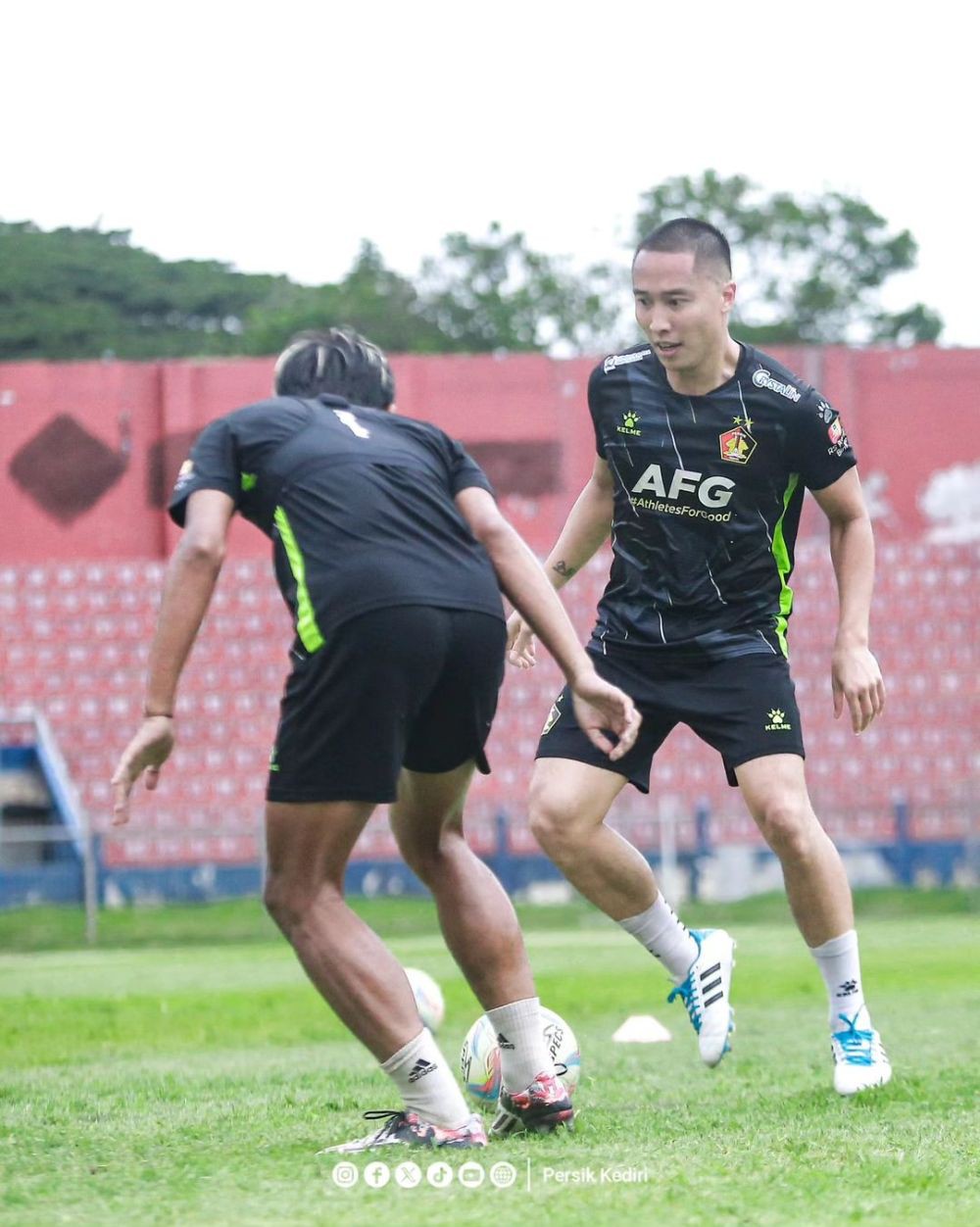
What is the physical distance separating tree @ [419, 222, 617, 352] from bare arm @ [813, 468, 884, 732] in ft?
145

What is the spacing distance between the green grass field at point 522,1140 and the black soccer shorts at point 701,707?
39.0 inches

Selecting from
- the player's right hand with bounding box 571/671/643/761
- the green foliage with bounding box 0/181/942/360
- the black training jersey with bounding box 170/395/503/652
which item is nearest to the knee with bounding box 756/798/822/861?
the player's right hand with bounding box 571/671/643/761

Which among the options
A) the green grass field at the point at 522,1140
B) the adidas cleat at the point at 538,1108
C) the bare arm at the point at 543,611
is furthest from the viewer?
the adidas cleat at the point at 538,1108

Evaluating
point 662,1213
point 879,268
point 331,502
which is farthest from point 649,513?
point 879,268

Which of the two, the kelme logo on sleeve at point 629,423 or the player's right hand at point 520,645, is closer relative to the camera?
the kelme logo on sleeve at point 629,423

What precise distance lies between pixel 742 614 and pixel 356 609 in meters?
1.77

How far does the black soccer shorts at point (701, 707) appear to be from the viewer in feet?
18.6

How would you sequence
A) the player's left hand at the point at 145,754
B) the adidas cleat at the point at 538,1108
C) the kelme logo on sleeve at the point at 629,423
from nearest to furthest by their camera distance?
the player's left hand at the point at 145,754 → the adidas cleat at the point at 538,1108 → the kelme logo on sleeve at the point at 629,423

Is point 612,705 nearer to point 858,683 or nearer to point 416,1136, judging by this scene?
point 416,1136

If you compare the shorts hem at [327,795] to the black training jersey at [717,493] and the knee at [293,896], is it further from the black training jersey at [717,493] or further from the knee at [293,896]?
the black training jersey at [717,493]

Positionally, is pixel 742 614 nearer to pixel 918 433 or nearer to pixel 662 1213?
pixel 662 1213

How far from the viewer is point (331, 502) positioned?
4.44 m

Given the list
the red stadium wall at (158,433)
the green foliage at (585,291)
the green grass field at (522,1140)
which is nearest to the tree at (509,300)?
the green foliage at (585,291)

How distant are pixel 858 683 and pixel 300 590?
1870 millimetres
